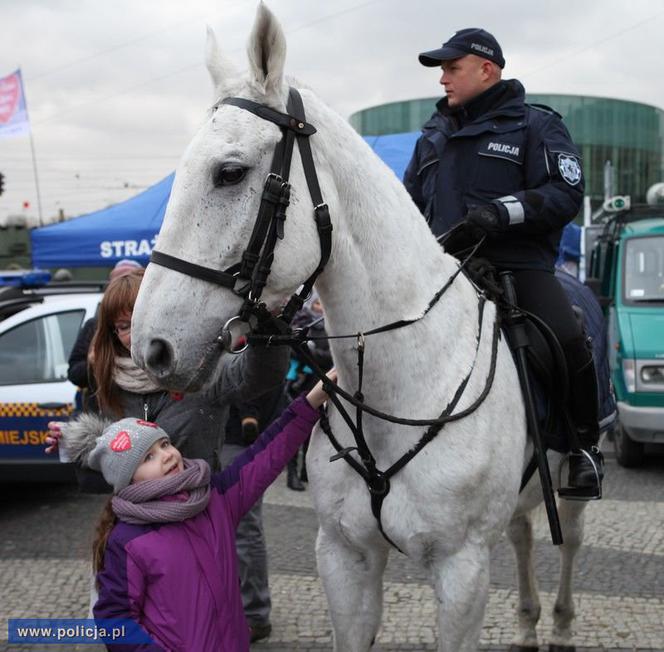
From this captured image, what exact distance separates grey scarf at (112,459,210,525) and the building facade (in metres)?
31.8

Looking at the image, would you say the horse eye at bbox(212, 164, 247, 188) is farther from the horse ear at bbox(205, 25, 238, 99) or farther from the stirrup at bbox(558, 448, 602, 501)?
the stirrup at bbox(558, 448, 602, 501)

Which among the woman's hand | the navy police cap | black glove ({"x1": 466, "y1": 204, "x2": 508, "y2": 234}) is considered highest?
the navy police cap

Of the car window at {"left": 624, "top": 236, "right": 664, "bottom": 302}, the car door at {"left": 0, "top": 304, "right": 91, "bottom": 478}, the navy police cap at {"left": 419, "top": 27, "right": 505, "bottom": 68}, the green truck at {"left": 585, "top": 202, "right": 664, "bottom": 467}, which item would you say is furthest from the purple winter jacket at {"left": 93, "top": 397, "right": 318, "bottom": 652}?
the car window at {"left": 624, "top": 236, "right": 664, "bottom": 302}

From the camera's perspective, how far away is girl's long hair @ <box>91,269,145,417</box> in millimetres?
3219

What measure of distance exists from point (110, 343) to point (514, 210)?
5.77ft

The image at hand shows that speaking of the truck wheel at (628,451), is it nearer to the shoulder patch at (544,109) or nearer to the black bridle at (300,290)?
the shoulder patch at (544,109)

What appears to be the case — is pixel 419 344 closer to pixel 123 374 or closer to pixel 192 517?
pixel 192 517

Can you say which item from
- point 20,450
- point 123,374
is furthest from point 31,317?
point 123,374

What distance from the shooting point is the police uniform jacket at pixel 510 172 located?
2.82 meters

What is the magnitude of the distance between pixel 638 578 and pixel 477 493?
3.01 meters

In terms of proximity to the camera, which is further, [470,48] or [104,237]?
[104,237]

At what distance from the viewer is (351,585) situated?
2664mm

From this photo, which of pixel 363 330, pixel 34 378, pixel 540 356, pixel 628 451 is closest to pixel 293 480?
pixel 34 378

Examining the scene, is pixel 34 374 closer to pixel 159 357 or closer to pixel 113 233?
pixel 113 233
